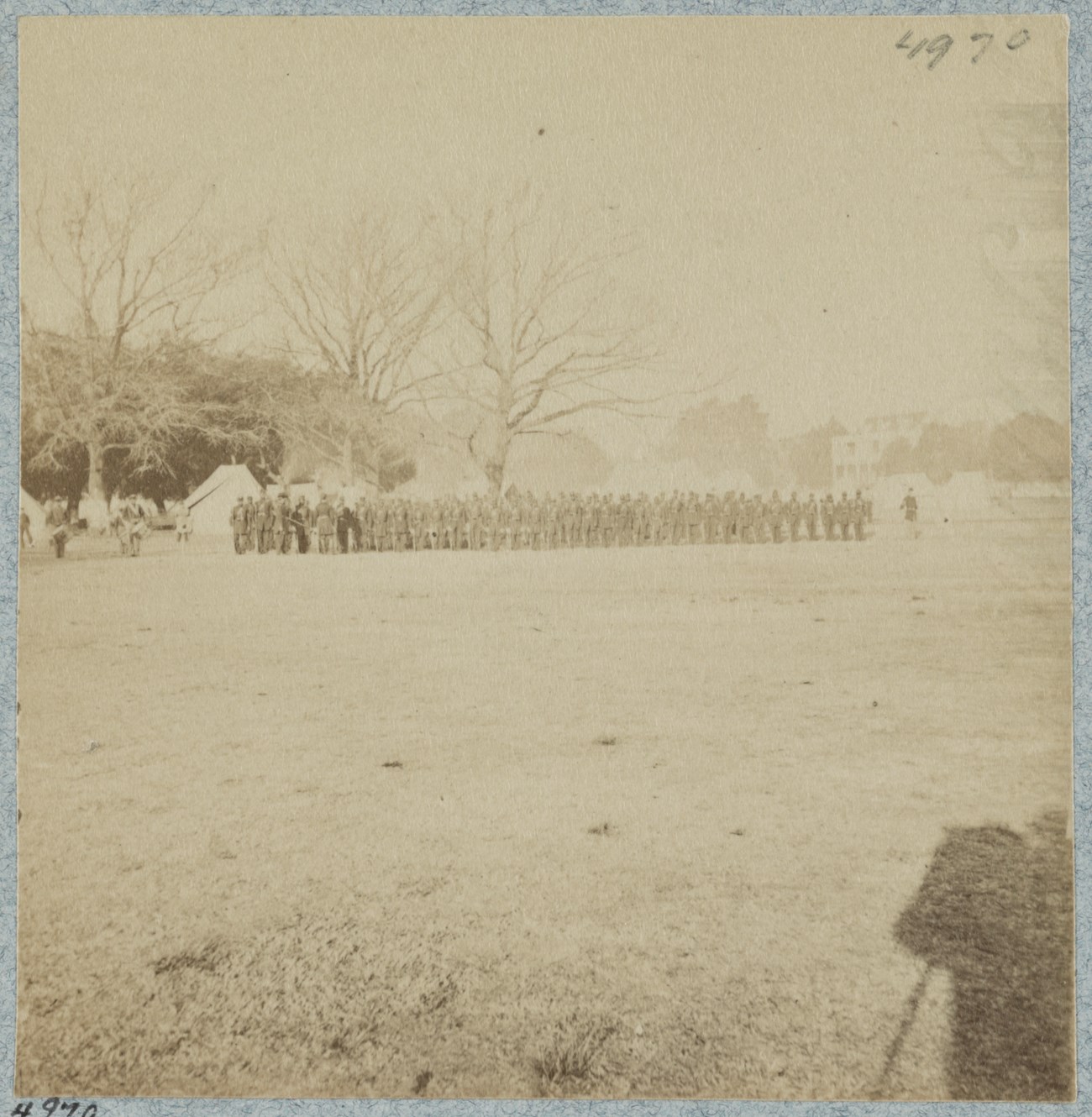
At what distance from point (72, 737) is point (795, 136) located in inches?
137

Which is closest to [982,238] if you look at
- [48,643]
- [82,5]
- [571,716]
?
[571,716]

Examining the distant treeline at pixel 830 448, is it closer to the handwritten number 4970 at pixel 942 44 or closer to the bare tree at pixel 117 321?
the handwritten number 4970 at pixel 942 44

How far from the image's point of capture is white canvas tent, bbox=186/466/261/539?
3.31 m

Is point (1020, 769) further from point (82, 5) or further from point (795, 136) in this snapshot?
point (82, 5)

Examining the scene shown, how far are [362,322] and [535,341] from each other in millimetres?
699

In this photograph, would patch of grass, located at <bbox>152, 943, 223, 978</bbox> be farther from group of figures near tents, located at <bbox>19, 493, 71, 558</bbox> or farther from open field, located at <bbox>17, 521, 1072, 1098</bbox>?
group of figures near tents, located at <bbox>19, 493, 71, 558</bbox>

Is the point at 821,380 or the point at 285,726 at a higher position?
the point at 821,380

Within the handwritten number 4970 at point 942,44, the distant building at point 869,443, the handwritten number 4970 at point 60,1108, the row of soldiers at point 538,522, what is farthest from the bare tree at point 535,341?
the handwritten number 4970 at point 60,1108

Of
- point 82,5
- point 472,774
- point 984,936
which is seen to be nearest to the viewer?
point 984,936

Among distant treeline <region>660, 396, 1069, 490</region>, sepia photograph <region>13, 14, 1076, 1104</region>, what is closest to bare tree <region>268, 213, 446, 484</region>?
sepia photograph <region>13, 14, 1076, 1104</region>

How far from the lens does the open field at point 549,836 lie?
231cm

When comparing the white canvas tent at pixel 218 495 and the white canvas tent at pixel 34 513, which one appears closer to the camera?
the white canvas tent at pixel 34 513

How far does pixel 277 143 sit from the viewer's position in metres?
3.07

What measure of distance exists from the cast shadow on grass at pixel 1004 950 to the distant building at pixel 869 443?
1369mm
